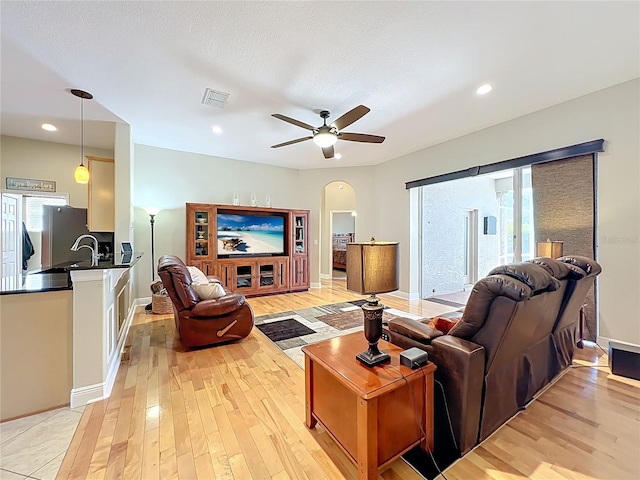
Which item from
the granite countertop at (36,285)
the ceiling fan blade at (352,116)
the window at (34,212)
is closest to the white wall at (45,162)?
the window at (34,212)

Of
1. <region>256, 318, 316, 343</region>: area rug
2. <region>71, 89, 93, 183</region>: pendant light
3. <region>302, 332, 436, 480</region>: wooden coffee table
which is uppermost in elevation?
<region>71, 89, 93, 183</region>: pendant light

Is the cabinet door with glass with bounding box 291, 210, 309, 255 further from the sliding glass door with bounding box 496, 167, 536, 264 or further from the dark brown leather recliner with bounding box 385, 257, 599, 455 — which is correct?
the dark brown leather recliner with bounding box 385, 257, 599, 455

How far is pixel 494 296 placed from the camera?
4.75ft

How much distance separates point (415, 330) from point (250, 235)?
458cm

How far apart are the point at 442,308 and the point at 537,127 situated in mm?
3151

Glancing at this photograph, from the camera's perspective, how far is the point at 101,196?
400cm

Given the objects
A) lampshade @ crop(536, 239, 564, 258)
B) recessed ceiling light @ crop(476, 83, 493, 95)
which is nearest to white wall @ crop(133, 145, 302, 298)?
recessed ceiling light @ crop(476, 83, 493, 95)

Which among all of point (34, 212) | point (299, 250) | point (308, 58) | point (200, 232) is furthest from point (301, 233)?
point (34, 212)

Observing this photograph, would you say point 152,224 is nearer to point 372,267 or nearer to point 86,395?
point 86,395

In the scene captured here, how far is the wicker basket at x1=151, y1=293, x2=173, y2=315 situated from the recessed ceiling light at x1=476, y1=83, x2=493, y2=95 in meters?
5.30

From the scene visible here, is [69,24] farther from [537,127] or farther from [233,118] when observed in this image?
[537,127]

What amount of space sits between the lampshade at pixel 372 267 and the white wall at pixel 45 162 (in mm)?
5351

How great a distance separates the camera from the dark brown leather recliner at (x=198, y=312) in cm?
283

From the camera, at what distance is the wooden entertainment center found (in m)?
5.08
